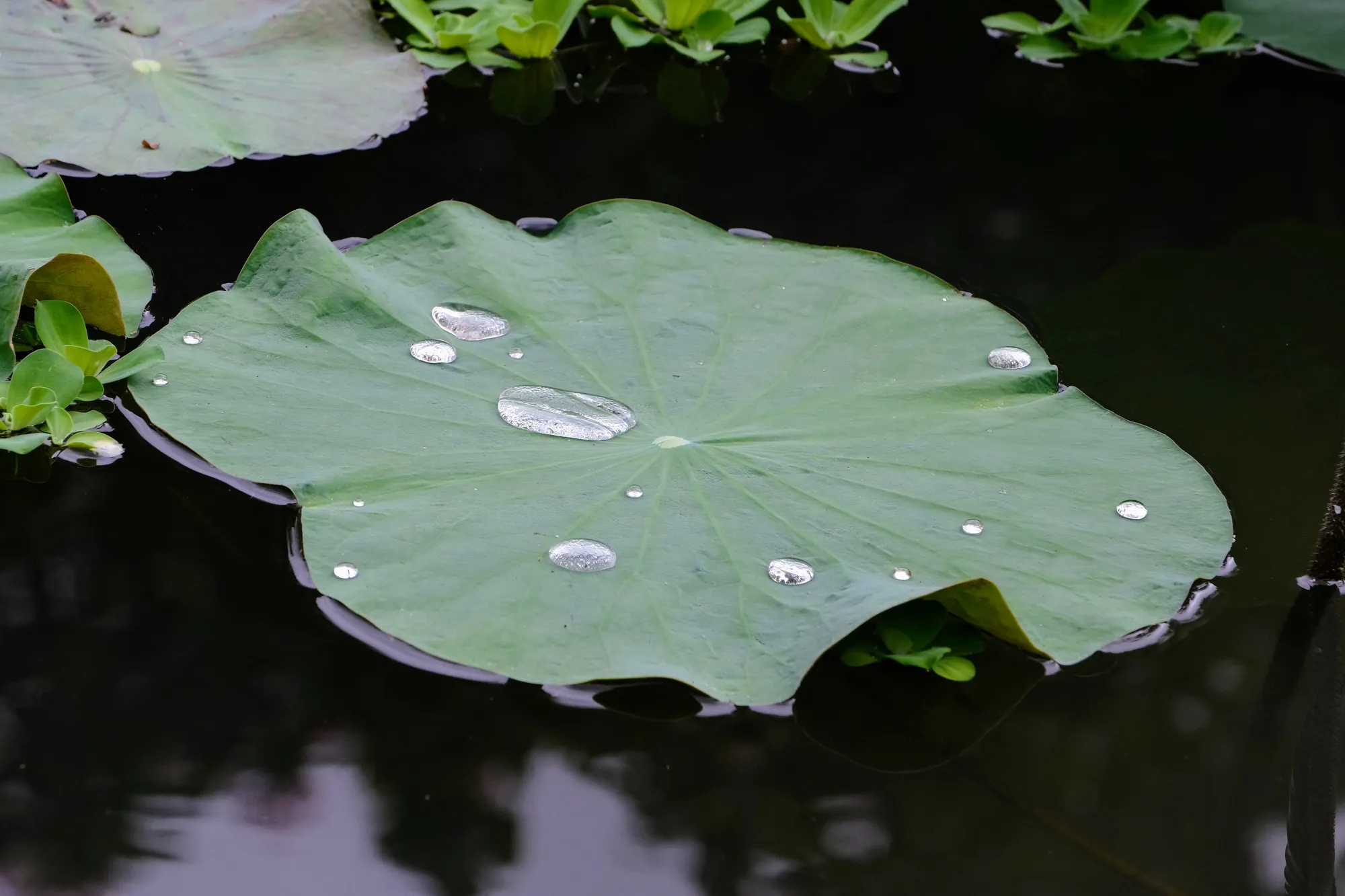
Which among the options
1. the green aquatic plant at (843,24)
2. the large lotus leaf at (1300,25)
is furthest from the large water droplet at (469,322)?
the large lotus leaf at (1300,25)

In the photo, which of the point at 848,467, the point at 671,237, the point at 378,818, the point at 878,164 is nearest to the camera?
the point at 378,818

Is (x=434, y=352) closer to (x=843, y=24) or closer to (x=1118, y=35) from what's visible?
(x=843, y=24)

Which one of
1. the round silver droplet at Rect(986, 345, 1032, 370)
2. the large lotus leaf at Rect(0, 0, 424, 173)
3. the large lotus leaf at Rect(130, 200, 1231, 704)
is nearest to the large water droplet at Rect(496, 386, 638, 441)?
the large lotus leaf at Rect(130, 200, 1231, 704)

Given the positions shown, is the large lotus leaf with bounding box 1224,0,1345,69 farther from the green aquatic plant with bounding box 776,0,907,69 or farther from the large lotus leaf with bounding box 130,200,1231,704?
the large lotus leaf with bounding box 130,200,1231,704

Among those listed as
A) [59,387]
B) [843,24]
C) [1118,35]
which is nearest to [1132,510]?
[59,387]

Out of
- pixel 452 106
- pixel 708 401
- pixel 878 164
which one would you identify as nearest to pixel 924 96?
pixel 878 164

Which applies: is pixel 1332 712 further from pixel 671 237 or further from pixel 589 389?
pixel 671 237
